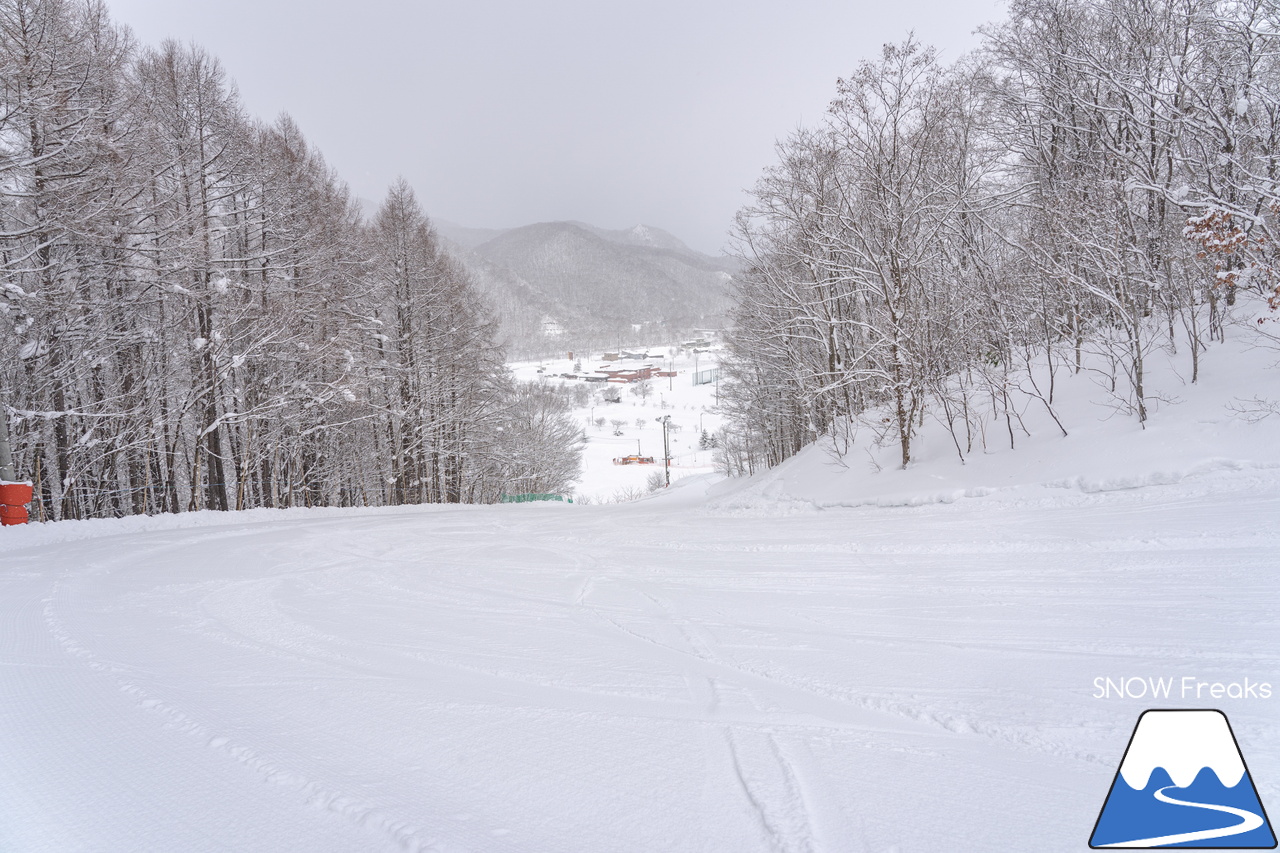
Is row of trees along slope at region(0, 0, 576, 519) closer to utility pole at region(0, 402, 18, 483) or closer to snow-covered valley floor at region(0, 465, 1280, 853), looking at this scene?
utility pole at region(0, 402, 18, 483)

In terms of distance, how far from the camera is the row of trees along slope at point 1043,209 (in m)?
9.51

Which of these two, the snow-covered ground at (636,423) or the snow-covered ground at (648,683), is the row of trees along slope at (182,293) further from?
the snow-covered ground at (636,423)

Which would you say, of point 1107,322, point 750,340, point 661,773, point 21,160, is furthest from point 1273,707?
point 750,340

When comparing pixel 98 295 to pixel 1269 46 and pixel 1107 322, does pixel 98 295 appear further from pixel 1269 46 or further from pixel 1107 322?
pixel 1269 46

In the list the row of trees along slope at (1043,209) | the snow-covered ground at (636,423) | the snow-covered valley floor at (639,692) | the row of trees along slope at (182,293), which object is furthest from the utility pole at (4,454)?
the snow-covered ground at (636,423)

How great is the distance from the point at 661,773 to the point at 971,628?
2.65m

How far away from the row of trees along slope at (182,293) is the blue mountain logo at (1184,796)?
14.1 m

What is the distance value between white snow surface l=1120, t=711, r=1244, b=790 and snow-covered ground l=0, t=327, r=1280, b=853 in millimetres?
209

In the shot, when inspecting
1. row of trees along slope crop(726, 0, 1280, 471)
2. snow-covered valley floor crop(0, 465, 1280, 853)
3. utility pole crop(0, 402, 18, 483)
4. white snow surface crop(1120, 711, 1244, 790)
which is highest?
row of trees along slope crop(726, 0, 1280, 471)

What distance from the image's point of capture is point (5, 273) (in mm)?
10578

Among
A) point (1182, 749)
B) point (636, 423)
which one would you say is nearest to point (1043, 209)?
point (1182, 749)

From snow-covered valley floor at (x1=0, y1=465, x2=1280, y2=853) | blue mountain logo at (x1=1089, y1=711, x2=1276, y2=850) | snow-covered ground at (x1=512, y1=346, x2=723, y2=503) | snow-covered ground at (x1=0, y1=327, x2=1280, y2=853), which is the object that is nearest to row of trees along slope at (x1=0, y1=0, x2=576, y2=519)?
snow-covered ground at (x1=0, y1=327, x2=1280, y2=853)

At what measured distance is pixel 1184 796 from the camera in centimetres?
183

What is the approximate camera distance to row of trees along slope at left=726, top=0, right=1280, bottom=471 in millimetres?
9508
